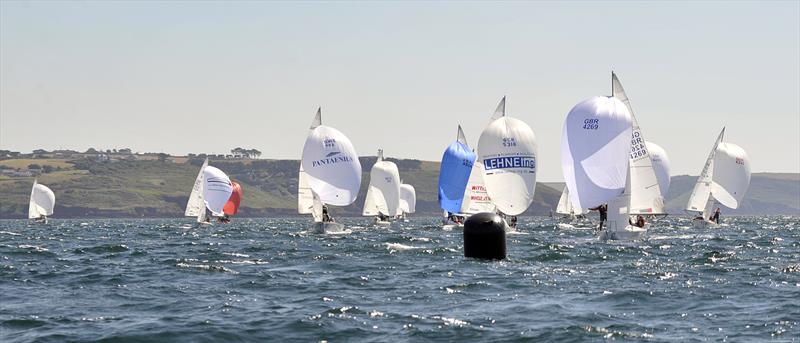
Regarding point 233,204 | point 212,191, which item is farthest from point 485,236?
point 233,204

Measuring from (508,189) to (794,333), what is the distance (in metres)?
46.8

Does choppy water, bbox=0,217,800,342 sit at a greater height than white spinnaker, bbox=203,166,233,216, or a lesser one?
lesser

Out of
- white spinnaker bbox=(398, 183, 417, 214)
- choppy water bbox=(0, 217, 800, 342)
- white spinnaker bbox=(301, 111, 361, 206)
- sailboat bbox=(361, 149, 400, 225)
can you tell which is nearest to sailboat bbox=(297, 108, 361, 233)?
white spinnaker bbox=(301, 111, 361, 206)

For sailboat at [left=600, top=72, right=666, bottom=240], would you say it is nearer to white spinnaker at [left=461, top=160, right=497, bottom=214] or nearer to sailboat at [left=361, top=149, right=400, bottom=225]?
white spinnaker at [left=461, top=160, right=497, bottom=214]

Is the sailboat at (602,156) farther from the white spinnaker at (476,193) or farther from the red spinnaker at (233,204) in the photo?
the red spinnaker at (233,204)

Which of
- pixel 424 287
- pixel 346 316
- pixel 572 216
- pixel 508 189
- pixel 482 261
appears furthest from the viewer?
pixel 572 216

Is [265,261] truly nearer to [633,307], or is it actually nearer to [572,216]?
[633,307]

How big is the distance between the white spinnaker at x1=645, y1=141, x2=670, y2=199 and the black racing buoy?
72.4m

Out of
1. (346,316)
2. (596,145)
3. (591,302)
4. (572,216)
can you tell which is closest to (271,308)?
(346,316)

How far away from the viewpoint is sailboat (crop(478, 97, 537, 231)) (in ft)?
222

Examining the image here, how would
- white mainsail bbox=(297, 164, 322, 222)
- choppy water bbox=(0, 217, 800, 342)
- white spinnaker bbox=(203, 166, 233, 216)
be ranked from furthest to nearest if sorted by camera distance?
white spinnaker bbox=(203, 166, 233, 216), white mainsail bbox=(297, 164, 322, 222), choppy water bbox=(0, 217, 800, 342)

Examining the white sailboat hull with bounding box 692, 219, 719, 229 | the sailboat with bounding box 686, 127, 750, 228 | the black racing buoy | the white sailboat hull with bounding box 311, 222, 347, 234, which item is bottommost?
the white sailboat hull with bounding box 311, 222, 347, 234

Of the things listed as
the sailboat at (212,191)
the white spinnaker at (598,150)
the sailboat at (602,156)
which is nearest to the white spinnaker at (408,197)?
the sailboat at (212,191)

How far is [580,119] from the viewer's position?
52.0m
